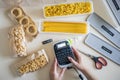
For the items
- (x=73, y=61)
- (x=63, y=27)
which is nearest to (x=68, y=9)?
(x=63, y=27)

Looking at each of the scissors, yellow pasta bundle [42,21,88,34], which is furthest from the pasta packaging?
the scissors

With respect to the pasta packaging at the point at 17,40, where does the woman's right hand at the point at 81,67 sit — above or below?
below

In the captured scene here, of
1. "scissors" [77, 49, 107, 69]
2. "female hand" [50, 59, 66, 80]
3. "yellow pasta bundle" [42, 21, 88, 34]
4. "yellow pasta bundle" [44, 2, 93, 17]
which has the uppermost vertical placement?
"yellow pasta bundle" [44, 2, 93, 17]

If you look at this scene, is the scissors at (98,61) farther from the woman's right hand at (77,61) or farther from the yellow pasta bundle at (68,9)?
the yellow pasta bundle at (68,9)

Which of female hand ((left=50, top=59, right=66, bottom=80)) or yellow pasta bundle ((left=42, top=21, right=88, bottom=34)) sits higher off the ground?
yellow pasta bundle ((left=42, top=21, right=88, bottom=34))

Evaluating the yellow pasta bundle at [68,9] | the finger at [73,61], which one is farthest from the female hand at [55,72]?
the yellow pasta bundle at [68,9]

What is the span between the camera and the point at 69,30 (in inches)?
32.5

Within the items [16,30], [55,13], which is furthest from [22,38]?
[55,13]

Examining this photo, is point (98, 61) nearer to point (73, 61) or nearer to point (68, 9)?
point (73, 61)

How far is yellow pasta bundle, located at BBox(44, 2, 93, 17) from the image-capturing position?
825 mm

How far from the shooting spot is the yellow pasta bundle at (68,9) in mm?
825

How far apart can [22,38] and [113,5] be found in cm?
31

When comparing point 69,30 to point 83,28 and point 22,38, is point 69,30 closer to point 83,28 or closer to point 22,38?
point 83,28

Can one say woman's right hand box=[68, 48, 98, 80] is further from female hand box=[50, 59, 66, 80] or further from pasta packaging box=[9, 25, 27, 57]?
pasta packaging box=[9, 25, 27, 57]
